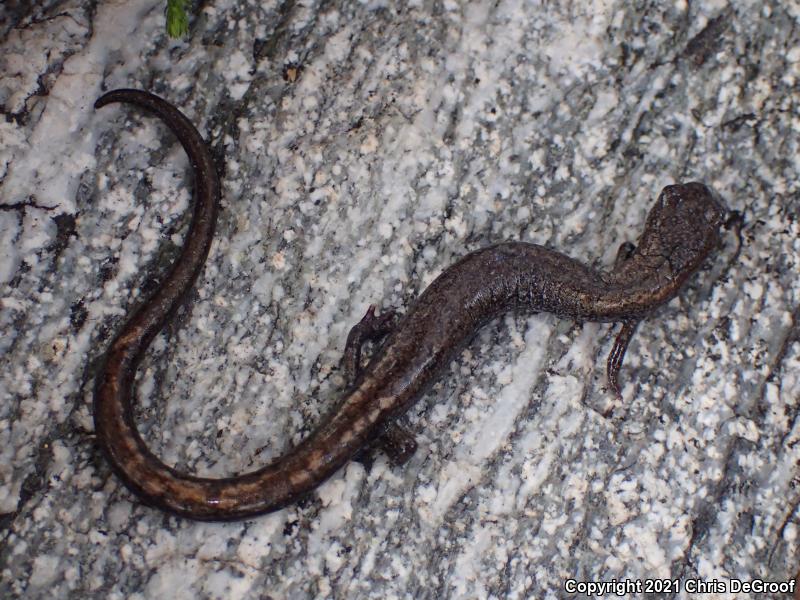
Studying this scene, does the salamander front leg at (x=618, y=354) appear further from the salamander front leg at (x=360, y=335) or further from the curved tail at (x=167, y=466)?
the curved tail at (x=167, y=466)

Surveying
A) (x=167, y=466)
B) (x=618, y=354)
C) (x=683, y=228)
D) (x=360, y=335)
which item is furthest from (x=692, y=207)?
(x=167, y=466)

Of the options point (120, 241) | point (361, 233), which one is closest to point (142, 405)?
point (120, 241)

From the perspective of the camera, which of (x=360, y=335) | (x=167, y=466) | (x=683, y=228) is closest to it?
(x=167, y=466)

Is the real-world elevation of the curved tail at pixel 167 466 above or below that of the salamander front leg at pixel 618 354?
below

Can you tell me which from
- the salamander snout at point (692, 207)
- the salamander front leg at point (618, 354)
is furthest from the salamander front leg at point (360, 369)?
the salamander snout at point (692, 207)

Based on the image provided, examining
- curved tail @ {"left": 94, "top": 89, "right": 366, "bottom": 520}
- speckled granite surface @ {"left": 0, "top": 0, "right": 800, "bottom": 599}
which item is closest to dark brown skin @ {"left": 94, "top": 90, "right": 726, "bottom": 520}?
curved tail @ {"left": 94, "top": 89, "right": 366, "bottom": 520}

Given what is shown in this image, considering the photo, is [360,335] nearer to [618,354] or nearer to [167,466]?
[167,466]

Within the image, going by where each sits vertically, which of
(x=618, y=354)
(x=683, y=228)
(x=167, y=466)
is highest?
(x=683, y=228)
